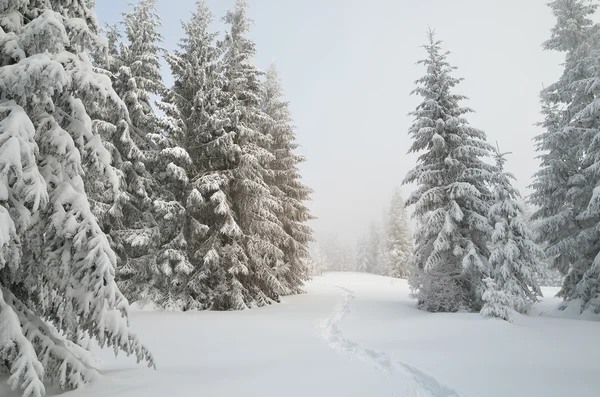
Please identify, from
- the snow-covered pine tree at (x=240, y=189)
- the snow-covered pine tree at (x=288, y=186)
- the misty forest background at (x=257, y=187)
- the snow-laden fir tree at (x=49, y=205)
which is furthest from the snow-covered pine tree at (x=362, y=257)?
the snow-laden fir tree at (x=49, y=205)

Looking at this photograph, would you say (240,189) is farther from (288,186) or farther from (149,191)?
(288,186)

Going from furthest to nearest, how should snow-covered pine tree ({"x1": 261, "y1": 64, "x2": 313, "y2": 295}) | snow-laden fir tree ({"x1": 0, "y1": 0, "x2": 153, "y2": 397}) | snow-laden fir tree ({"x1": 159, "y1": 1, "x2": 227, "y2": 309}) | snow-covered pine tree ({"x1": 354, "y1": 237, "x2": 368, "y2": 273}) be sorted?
1. snow-covered pine tree ({"x1": 354, "y1": 237, "x2": 368, "y2": 273})
2. snow-covered pine tree ({"x1": 261, "y1": 64, "x2": 313, "y2": 295})
3. snow-laden fir tree ({"x1": 159, "y1": 1, "x2": 227, "y2": 309})
4. snow-laden fir tree ({"x1": 0, "y1": 0, "x2": 153, "y2": 397})

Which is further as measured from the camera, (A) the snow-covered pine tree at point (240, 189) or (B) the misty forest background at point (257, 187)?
(A) the snow-covered pine tree at point (240, 189)

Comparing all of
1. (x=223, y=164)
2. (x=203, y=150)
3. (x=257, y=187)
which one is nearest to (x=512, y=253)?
(x=257, y=187)

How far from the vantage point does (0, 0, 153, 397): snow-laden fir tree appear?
187 inches

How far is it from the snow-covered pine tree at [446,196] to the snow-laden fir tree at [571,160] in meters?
3.34

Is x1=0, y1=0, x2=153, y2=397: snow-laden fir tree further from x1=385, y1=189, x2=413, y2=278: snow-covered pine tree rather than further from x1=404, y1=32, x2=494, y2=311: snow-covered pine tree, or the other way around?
x1=385, y1=189, x2=413, y2=278: snow-covered pine tree

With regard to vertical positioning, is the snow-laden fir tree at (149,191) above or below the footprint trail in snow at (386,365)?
above

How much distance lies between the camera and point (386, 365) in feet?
24.5

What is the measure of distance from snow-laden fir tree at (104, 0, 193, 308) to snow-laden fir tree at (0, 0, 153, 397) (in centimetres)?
1005

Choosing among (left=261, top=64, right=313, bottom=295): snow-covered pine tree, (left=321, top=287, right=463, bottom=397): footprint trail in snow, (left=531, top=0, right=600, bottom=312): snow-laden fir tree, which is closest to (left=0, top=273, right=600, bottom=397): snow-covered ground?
(left=321, top=287, right=463, bottom=397): footprint trail in snow

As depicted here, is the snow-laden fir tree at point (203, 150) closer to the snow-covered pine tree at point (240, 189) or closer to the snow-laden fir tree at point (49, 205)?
the snow-covered pine tree at point (240, 189)

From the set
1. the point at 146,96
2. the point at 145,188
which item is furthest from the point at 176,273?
the point at 146,96

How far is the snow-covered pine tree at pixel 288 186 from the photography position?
956 inches
